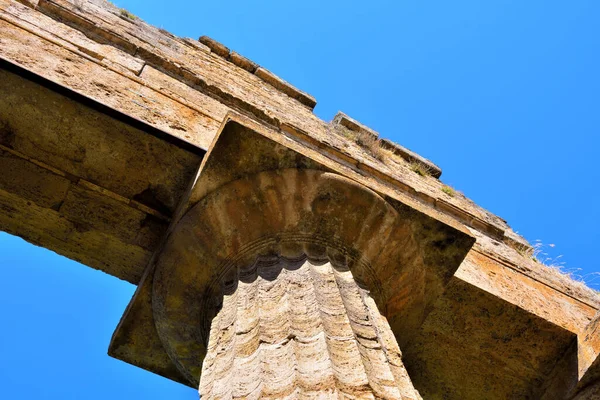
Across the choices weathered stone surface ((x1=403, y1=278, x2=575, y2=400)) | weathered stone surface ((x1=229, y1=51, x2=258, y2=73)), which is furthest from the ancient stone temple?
weathered stone surface ((x1=229, y1=51, x2=258, y2=73))

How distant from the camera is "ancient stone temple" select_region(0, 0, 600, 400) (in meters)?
3.10

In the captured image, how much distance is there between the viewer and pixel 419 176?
6281mm

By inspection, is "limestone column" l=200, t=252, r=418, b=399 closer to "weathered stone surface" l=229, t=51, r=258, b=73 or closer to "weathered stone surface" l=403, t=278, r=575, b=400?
"weathered stone surface" l=403, t=278, r=575, b=400

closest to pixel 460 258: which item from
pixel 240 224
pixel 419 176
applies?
pixel 240 224

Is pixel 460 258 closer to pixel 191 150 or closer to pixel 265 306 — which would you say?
pixel 265 306

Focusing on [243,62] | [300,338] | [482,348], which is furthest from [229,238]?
[243,62]

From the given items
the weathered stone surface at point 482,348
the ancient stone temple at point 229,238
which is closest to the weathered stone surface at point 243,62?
the ancient stone temple at point 229,238

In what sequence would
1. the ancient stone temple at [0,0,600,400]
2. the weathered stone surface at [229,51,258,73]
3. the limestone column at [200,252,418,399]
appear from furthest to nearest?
the weathered stone surface at [229,51,258,73] < the ancient stone temple at [0,0,600,400] < the limestone column at [200,252,418,399]

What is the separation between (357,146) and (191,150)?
8.21ft

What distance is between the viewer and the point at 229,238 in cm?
338

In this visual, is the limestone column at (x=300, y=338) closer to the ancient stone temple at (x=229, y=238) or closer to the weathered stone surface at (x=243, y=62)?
the ancient stone temple at (x=229, y=238)

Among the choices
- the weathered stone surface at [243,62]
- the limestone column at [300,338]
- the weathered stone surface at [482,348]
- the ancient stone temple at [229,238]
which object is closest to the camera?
the limestone column at [300,338]

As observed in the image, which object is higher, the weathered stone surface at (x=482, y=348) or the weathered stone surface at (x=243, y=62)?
the weathered stone surface at (x=243, y=62)

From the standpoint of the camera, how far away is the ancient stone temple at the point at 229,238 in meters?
3.10
